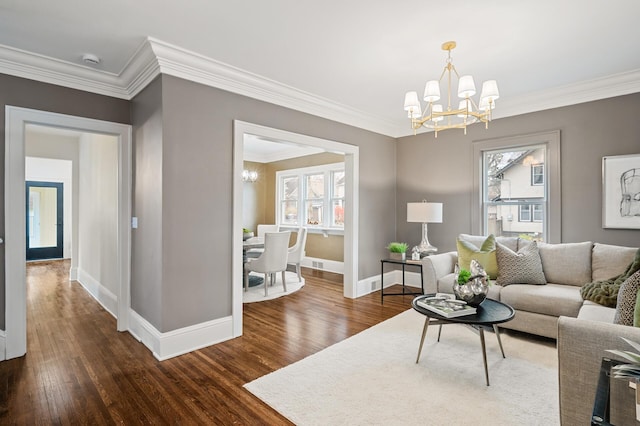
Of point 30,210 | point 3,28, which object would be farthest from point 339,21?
point 30,210

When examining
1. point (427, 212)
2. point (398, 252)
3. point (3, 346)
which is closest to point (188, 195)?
point (3, 346)

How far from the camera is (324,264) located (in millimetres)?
6824

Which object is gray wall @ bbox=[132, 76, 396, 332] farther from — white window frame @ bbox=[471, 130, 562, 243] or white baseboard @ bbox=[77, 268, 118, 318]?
white window frame @ bbox=[471, 130, 562, 243]

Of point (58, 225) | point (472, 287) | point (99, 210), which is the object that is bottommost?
point (472, 287)

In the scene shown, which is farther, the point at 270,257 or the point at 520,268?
the point at 270,257

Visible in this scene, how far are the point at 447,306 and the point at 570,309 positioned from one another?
127 cm

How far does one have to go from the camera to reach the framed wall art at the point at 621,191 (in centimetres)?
344

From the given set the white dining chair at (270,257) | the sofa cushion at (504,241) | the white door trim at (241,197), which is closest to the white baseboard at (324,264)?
the white door trim at (241,197)

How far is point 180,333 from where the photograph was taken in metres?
2.94

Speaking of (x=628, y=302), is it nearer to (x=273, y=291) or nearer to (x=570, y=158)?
(x=570, y=158)

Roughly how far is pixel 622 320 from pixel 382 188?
3611mm

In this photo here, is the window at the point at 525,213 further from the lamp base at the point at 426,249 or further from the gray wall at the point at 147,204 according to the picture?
the gray wall at the point at 147,204

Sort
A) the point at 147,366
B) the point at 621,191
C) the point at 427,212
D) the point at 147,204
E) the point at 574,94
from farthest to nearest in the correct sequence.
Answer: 1. the point at 427,212
2. the point at 574,94
3. the point at 621,191
4. the point at 147,204
5. the point at 147,366

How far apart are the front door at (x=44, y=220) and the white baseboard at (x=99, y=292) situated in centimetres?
348
